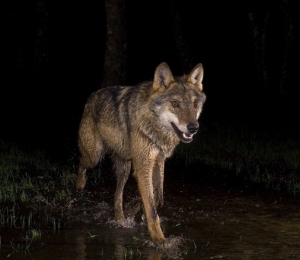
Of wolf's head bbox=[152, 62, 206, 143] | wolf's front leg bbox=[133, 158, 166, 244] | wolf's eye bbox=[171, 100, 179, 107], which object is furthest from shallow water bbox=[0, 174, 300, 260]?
wolf's eye bbox=[171, 100, 179, 107]

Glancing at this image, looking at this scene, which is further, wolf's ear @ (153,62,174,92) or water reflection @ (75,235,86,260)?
wolf's ear @ (153,62,174,92)

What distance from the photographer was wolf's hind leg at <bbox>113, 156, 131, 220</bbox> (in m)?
8.74

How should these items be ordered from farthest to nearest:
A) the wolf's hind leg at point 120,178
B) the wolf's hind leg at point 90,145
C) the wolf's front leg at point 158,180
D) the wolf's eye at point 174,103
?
the wolf's hind leg at point 90,145
the wolf's hind leg at point 120,178
the wolf's front leg at point 158,180
the wolf's eye at point 174,103

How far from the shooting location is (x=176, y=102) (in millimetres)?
7738

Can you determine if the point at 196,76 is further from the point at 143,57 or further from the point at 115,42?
the point at 143,57

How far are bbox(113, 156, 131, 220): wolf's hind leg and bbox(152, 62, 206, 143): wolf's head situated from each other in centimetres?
130

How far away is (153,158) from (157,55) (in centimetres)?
2925

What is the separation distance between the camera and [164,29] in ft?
127

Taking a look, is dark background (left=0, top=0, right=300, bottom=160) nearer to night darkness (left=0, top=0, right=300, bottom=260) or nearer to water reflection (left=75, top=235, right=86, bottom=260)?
night darkness (left=0, top=0, right=300, bottom=260)

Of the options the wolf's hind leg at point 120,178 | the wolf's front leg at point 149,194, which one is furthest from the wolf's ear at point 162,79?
the wolf's hind leg at point 120,178

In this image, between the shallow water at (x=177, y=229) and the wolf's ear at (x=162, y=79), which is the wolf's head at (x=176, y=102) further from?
the shallow water at (x=177, y=229)

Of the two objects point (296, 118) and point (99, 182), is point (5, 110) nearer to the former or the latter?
point (296, 118)

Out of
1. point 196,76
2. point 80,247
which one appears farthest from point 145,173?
point 196,76

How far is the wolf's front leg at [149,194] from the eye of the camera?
7.42 metres
